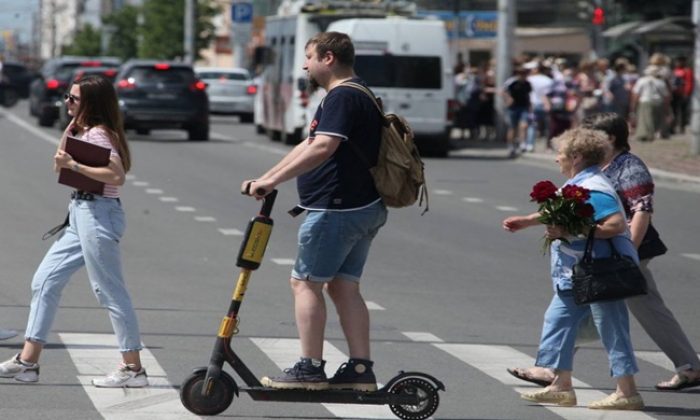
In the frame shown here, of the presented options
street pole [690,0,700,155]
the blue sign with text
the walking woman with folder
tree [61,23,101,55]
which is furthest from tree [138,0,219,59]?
the walking woman with folder

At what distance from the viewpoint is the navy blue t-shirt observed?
7.42m

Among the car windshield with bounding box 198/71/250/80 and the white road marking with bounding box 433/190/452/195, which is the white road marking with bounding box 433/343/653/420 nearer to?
the white road marking with bounding box 433/190/452/195

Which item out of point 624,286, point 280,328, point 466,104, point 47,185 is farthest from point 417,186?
point 466,104

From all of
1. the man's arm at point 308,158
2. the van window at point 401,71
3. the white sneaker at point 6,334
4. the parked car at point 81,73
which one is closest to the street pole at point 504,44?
the van window at point 401,71

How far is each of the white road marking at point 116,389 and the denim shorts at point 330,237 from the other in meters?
0.81

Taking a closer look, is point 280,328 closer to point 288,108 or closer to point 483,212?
point 483,212

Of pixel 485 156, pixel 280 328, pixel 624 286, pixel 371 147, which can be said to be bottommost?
pixel 485 156

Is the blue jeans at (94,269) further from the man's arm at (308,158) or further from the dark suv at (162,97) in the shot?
the dark suv at (162,97)

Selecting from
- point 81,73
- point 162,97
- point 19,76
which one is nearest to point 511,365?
point 162,97

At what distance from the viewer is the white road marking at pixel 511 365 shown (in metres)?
8.05

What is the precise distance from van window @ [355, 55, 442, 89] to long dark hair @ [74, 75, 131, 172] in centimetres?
2272

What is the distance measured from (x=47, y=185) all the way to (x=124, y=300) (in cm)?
1435

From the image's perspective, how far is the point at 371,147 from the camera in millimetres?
7508

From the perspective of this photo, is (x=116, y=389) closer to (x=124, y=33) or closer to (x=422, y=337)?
(x=422, y=337)
